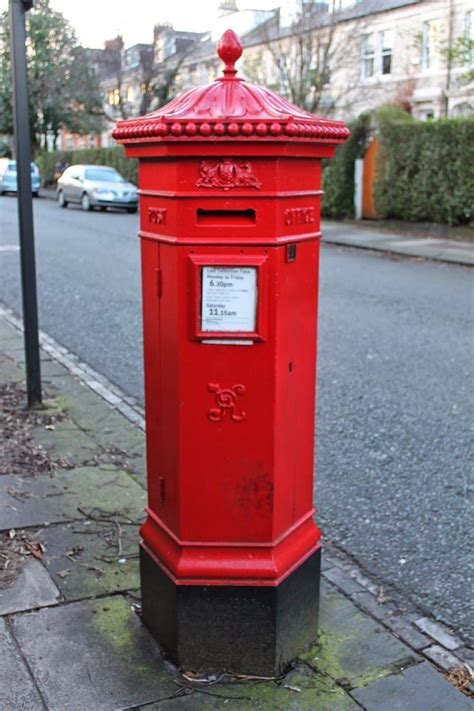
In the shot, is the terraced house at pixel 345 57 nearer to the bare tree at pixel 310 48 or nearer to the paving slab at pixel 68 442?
the bare tree at pixel 310 48

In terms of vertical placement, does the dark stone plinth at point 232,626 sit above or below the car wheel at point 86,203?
below

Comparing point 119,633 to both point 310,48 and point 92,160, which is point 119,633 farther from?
point 92,160

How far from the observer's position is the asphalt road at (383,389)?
361cm

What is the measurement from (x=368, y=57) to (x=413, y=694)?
3104 cm

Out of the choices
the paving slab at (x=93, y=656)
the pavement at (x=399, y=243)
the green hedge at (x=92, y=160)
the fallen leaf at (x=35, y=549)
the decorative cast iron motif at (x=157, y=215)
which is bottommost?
the paving slab at (x=93, y=656)

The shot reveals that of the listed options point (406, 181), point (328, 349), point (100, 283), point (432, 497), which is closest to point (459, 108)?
point (406, 181)

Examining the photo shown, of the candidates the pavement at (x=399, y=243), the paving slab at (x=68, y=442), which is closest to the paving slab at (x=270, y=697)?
the paving slab at (x=68, y=442)

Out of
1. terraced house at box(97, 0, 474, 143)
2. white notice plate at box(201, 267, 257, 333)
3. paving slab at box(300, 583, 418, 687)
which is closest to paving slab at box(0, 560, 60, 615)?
paving slab at box(300, 583, 418, 687)

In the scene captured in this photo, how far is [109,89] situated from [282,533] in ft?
128

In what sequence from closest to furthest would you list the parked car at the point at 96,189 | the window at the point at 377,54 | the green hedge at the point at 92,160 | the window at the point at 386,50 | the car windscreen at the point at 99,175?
the parked car at the point at 96,189, the car windscreen at the point at 99,175, the window at the point at 386,50, the window at the point at 377,54, the green hedge at the point at 92,160

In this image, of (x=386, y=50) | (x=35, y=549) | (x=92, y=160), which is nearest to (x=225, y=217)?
(x=35, y=549)

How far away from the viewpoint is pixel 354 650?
9.04ft

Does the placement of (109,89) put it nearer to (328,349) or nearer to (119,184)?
(119,184)

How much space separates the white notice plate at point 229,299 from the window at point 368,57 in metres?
30.4
